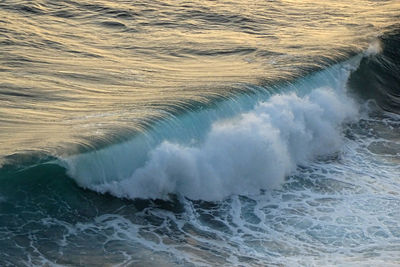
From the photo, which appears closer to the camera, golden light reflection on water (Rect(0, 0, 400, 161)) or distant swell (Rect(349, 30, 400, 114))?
golden light reflection on water (Rect(0, 0, 400, 161))

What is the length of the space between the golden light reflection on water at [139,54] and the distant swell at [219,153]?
16.4 inches

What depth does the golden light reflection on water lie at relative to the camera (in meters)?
13.0

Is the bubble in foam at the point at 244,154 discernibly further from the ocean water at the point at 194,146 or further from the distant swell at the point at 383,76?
the distant swell at the point at 383,76

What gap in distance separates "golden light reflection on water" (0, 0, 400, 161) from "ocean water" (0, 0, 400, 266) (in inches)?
2.2

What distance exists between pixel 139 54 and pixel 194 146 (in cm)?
503

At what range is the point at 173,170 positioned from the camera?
12.0 metres

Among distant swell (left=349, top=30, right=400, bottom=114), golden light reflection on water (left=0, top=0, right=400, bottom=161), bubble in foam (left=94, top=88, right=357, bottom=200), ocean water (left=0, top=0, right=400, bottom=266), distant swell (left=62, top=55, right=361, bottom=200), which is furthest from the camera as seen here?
distant swell (left=349, top=30, right=400, bottom=114)

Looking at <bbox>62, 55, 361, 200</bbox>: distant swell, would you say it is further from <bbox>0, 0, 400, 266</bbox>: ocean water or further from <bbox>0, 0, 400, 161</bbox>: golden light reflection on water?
<bbox>0, 0, 400, 161</bbox>: golden light reflection on water

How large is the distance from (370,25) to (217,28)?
3860mm

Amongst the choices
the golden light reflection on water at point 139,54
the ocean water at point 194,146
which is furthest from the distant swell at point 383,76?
the golden light reflection on water at point 139,54

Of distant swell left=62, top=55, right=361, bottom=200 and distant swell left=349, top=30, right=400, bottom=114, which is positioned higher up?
distant swell left=349, top=30, right=400, bottom=114

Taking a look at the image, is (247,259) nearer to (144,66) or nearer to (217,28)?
(144,66)

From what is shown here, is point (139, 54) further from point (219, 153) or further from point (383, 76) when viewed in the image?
point (383, 76)

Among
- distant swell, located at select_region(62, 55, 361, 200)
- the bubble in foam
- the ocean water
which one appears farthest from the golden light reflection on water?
the bubble in foam
